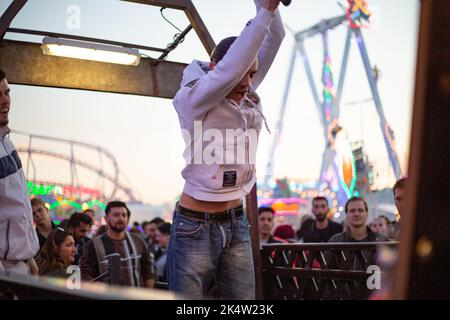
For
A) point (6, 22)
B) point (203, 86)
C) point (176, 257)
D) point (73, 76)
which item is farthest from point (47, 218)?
point (203, 86)

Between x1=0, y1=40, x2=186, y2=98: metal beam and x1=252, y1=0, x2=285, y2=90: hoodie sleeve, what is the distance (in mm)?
2115

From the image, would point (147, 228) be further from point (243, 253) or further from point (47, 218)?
point (243, 253)

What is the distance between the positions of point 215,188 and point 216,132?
230 millimetres

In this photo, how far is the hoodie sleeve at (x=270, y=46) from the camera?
268 cm

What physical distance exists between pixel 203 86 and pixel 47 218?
4.94 meters

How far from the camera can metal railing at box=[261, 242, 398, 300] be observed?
4242 millimetres

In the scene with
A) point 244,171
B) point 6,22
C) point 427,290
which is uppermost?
point 6,22

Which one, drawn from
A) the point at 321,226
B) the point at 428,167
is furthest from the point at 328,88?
the point at 428,167

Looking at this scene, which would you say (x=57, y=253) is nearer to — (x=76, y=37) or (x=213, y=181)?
(x=76, y=37)

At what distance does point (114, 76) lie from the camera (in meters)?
4.80

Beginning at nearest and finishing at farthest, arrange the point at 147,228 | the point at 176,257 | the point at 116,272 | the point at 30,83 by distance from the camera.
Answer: the point at 176,257, the point at 30,83, the point at 116,272, the point at 147,228

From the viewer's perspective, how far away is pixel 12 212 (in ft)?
9.05
